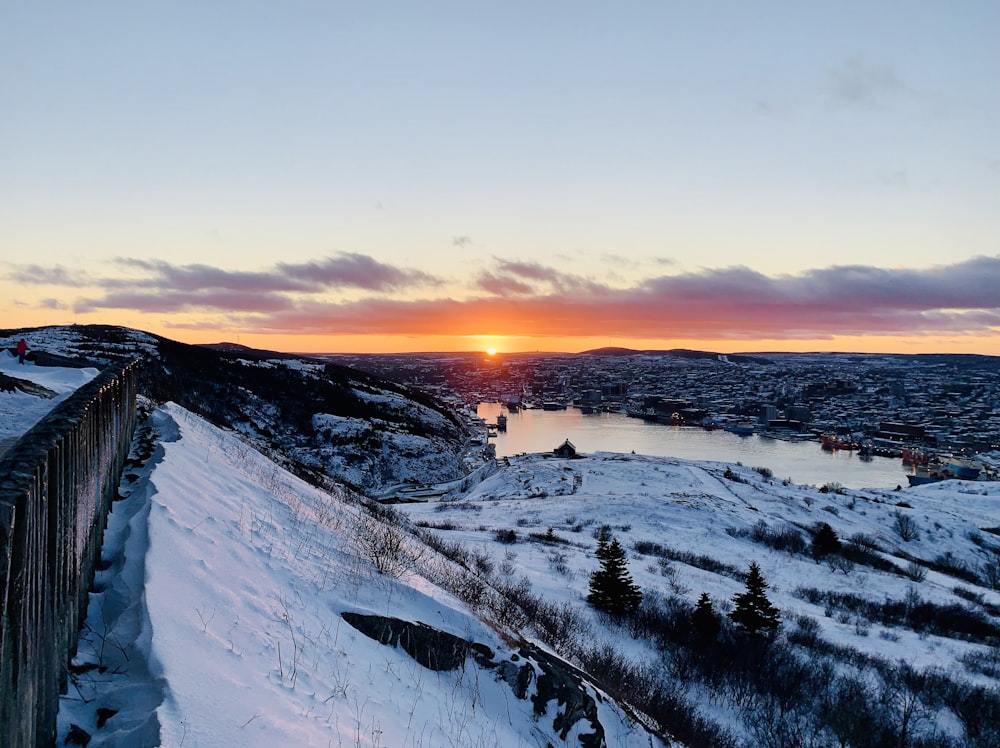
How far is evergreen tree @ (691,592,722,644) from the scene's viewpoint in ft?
47.2

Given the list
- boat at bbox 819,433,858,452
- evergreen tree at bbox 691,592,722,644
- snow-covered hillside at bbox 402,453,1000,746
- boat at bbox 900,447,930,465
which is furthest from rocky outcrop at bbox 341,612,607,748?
boat at bbox 819,433,858,452

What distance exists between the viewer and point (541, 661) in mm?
6477

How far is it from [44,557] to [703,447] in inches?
3688

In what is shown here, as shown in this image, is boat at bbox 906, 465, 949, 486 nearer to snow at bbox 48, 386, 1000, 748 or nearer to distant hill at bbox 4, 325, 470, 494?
distant hill at bbox 4, 325, 470, 494

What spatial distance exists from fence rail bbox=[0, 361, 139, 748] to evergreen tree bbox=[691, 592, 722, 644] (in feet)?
44.7

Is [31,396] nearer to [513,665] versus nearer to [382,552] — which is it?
[382,552]

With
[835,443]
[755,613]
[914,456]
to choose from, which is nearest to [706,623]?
[755,613]

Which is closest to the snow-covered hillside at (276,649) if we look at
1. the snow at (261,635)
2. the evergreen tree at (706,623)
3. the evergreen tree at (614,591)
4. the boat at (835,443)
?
the snow at (261,635)

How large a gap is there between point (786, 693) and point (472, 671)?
9028 mm

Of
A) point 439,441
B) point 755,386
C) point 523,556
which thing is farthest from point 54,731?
point 755,386

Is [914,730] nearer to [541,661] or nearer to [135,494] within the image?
[541,661]

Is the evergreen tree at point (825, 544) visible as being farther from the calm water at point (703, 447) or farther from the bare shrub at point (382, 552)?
the calm water at point (703, 447)

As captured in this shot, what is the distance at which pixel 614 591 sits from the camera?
1552cm

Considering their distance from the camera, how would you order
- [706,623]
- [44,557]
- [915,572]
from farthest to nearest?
[915,572], [706,623], [44,557]
